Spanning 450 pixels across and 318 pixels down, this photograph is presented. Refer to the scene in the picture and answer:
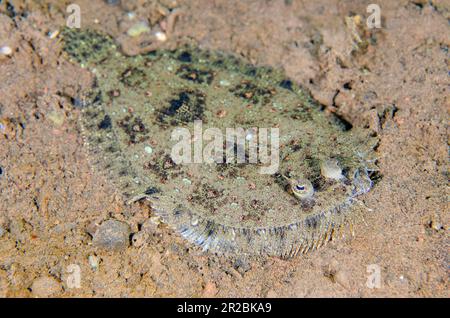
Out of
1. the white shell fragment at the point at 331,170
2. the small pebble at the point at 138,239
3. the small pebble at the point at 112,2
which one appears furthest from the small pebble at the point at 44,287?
the small pebble at the point at 112,2

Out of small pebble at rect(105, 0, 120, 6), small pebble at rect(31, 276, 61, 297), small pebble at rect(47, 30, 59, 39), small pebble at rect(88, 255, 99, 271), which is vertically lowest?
small pebble at rect(31, 276, 61, 297)

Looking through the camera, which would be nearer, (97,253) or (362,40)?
(97,253)

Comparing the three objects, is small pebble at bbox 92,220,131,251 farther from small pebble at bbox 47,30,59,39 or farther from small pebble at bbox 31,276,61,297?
small pebble at bbox 47,30,59,39

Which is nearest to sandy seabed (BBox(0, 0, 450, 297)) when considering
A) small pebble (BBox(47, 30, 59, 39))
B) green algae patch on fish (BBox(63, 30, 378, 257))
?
small pebble (BBox(47, 30, 59, 39))

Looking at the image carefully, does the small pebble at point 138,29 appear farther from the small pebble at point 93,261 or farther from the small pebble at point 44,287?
the small pebble at point 44,287

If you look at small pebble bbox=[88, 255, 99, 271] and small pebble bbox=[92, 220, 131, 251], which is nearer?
small pebble bbox=[88, 255, 99, 271]
